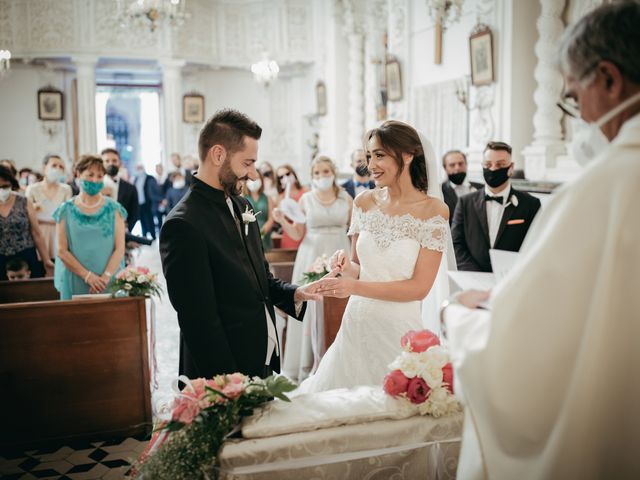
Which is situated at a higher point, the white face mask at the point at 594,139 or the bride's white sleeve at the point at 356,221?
the white face mask at the point at 594,139

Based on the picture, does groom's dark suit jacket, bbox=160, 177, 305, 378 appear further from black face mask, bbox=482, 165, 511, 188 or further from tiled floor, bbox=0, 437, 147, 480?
black face mask, bbox=482, 165, 511, 188

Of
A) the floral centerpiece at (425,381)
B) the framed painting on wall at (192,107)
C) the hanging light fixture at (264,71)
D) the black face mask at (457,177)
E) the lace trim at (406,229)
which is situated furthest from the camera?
the framed painting on wall at (192,107)

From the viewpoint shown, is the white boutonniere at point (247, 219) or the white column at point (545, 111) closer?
the white boutonniere at point (247, 219)

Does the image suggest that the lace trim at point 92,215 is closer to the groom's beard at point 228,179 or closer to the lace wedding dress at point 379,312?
the lace wedding dress at point 379,312

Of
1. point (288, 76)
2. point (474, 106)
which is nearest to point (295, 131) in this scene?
point (288, 76)

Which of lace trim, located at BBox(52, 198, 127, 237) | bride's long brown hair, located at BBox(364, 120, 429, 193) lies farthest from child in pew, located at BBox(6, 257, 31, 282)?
bride's long brown hair, located at BBox(364, 120, 429, 193)

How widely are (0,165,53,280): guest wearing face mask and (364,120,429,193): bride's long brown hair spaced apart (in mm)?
3957

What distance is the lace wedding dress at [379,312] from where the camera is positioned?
3010 millimetres

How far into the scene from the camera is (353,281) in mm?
2934

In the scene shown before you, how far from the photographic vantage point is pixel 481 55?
950 centimetres

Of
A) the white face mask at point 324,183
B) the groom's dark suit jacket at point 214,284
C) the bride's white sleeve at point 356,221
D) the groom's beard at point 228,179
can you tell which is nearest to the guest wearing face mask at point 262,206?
the white face mask at point 324,183

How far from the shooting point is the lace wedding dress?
301 cm

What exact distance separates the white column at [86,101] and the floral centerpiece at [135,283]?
1298cm

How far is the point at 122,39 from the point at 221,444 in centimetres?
1613
